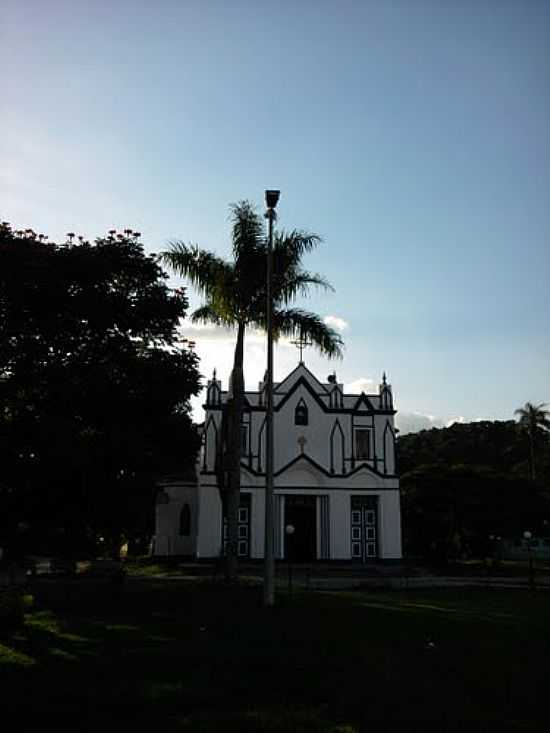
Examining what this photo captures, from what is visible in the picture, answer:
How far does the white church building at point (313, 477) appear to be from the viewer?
37.9 metres

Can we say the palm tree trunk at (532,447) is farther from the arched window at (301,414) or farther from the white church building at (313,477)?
the arched window at (301,414)

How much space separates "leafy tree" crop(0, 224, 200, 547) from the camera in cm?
1541

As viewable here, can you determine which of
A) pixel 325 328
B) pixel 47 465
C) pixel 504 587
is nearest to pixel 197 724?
pixel 47 465

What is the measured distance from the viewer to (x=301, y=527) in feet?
128

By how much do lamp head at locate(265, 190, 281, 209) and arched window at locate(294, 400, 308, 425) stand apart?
24325 mm

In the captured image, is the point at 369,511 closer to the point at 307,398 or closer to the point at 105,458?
the point at 307,398

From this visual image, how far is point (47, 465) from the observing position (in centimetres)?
1544

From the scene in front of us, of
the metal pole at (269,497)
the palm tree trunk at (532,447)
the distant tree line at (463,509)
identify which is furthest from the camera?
the palm tree trunk at (532,447)

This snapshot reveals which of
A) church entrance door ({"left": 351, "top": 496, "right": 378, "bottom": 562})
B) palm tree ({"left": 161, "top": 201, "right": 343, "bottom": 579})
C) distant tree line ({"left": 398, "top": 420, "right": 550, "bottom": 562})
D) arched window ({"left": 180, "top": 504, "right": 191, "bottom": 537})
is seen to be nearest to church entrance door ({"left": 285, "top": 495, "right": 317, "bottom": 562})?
→ church entrance door ({"left": 351, "top": 496, "right": 378, "bottom": 562})

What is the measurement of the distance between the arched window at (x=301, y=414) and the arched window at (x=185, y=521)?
29.3ft

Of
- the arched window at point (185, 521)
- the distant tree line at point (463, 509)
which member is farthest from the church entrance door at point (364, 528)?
the arched window at point (185, 521)

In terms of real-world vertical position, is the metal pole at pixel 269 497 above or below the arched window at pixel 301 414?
below

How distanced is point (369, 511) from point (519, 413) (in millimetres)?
33231

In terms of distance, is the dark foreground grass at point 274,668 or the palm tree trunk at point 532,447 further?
the palm tree trunk at point 532,447
